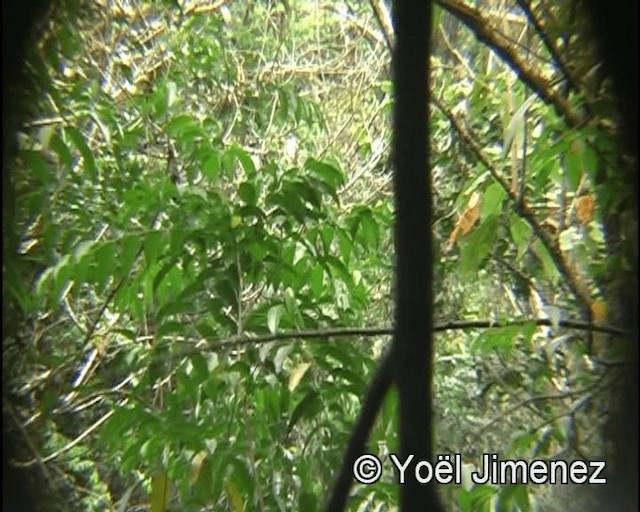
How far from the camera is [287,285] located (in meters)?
0.66

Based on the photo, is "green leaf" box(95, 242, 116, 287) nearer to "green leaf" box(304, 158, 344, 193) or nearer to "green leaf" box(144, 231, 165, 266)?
"green leaf" box(144, 231, 165, 266)

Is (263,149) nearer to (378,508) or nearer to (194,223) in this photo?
(194,223)

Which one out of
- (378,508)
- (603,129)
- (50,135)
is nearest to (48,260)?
(50,135)

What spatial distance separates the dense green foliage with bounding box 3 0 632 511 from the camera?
580 mm

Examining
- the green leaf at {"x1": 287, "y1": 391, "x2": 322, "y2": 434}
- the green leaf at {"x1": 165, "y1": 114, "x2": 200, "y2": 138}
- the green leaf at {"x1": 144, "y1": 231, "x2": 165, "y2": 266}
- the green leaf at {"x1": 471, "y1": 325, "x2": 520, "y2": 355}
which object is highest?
the green leaf at {"x1": 165, "y1": 114, "x2": 200, "y2": 138}

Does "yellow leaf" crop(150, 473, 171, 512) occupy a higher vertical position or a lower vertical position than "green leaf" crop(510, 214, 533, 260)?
lower

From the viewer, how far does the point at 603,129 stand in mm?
546

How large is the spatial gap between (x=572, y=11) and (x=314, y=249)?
0.84 ft

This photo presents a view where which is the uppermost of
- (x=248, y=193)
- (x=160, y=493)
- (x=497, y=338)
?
(x=248, y=193)

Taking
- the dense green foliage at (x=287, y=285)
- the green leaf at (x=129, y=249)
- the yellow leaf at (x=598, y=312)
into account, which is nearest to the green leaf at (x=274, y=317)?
the dense green foliage at (x=287, y=285)

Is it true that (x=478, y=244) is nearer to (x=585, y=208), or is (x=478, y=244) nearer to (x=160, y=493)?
(x=585, y=208)

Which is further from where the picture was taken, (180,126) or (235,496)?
(180,126)

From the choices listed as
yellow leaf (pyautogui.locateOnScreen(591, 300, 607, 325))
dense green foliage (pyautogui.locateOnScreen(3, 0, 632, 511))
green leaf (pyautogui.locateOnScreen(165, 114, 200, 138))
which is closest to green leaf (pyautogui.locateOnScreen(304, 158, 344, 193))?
dense green foliage (pyautogui.locateOnScreen(3, 0, 632, 511))

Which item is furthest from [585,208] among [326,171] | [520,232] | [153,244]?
[153,244]
